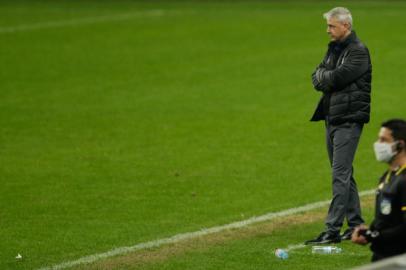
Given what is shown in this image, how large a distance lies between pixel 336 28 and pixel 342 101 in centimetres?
79

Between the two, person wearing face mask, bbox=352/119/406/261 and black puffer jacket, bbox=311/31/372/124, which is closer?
person wearing face mask, bbox=352/119/406/261

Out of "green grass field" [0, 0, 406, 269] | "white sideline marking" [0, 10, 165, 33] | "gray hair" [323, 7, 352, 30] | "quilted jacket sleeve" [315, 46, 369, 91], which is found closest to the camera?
"gray hair" [323, 7, 352, 30]

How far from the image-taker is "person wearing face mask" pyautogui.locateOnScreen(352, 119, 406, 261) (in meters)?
9.69

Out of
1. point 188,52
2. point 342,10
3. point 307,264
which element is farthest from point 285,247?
point 188,52

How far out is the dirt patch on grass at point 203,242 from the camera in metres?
13.0

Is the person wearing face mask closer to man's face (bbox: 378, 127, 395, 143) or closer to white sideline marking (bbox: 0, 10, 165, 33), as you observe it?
man's face (bbox: 378, 127, 395, 143)

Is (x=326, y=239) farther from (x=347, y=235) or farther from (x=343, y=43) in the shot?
(x=343, y=43)

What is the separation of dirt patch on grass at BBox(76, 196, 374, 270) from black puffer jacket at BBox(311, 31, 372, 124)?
1692 millimetres

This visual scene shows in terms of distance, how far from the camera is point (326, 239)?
1374cm

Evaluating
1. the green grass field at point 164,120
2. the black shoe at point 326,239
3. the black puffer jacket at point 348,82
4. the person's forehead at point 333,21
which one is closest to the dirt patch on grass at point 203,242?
the green grass field at point 164,120

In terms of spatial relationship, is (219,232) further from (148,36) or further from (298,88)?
(148,36)

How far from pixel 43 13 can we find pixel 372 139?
20.6m

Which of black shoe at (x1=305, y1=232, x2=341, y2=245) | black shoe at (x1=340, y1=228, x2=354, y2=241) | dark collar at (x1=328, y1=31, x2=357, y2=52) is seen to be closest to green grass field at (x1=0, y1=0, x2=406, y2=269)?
black shoe at (x1=305, y1=232, x2=341, y2=245)

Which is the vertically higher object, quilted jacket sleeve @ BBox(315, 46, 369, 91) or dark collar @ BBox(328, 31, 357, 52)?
dark collar @ BBox(328, 31, 357, 52)
